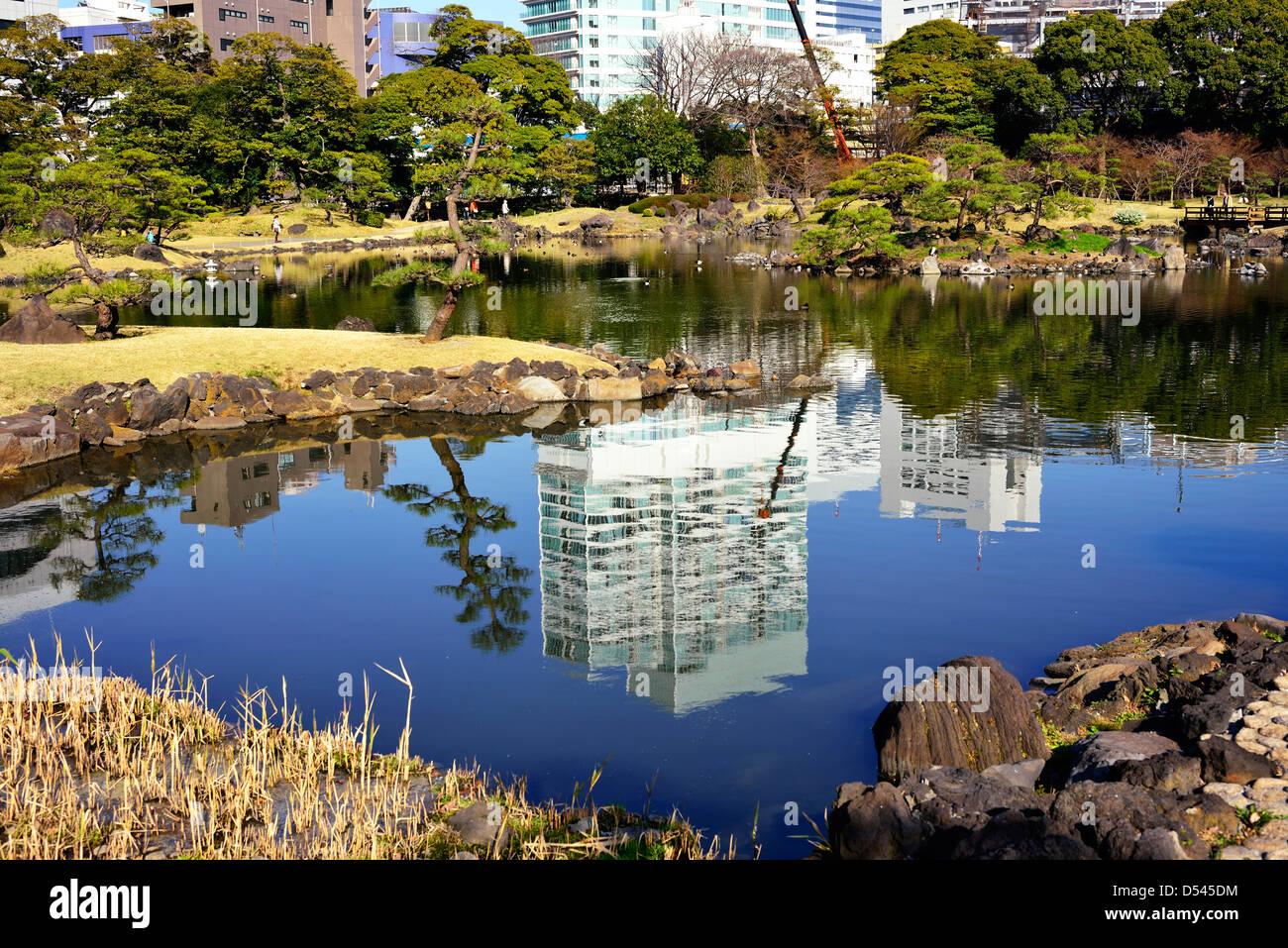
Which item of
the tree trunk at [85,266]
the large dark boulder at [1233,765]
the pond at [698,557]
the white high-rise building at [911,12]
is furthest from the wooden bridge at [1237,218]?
the white high-rise building at [911,12]

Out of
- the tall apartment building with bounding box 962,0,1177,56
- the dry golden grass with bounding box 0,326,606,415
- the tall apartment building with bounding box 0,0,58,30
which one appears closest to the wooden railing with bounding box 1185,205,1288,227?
the dry golden grass with bounding box 0,326,606,415

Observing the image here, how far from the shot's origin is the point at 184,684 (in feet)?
37.8

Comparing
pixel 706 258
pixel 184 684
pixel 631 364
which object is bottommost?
pixel 184 684

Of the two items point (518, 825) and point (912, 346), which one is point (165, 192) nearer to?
point (912, 346)

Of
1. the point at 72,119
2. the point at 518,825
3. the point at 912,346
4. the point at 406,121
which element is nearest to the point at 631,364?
the point at 912,346

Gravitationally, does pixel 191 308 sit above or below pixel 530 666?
above

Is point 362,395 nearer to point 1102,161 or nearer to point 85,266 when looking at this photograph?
point 85,266

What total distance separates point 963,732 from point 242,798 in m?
5.53

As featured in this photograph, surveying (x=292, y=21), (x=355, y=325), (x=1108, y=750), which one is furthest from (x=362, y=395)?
(x=292, y=21)

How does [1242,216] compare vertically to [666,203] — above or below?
below

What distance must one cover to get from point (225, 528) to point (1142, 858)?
13.9 metres

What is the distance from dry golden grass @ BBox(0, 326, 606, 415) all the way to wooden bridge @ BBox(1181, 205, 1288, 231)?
47.6m

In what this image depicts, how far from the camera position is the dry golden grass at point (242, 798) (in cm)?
769

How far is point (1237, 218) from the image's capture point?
61969 mm
